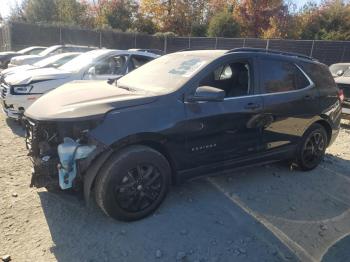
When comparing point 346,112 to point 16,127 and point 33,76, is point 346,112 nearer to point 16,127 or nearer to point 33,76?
point 33,76

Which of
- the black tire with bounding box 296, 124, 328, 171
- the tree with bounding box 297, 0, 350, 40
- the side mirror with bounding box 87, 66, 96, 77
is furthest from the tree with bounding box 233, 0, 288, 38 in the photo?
the black tire with bounding box 296, 124, 328, 171

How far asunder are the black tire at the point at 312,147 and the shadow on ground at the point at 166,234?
5.54ft

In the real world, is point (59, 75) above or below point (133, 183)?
above

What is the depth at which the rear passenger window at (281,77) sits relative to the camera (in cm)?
447

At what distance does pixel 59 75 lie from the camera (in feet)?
23.2

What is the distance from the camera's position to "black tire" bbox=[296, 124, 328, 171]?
5.12 metres

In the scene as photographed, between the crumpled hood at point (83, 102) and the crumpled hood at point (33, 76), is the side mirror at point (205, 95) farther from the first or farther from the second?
the crumpled hood at point (33, 76)

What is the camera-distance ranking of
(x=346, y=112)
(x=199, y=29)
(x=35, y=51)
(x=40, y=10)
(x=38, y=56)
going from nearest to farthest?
1. (x=346, y=112)
2. (x=38, y=56)
3. (x=35, y=51)
4. (x=40, y=10)
5. (x=199, y=29)

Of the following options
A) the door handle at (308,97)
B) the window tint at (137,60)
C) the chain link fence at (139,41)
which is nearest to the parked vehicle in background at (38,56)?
the window tint at (137,60)

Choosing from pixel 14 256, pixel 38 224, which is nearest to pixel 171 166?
pixel 38 224

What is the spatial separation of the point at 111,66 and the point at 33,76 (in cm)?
171

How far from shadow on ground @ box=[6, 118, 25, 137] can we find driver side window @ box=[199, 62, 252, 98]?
3.88m

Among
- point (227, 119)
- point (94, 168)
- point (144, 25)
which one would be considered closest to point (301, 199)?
point (227, 119)

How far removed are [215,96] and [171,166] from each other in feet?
2.90
